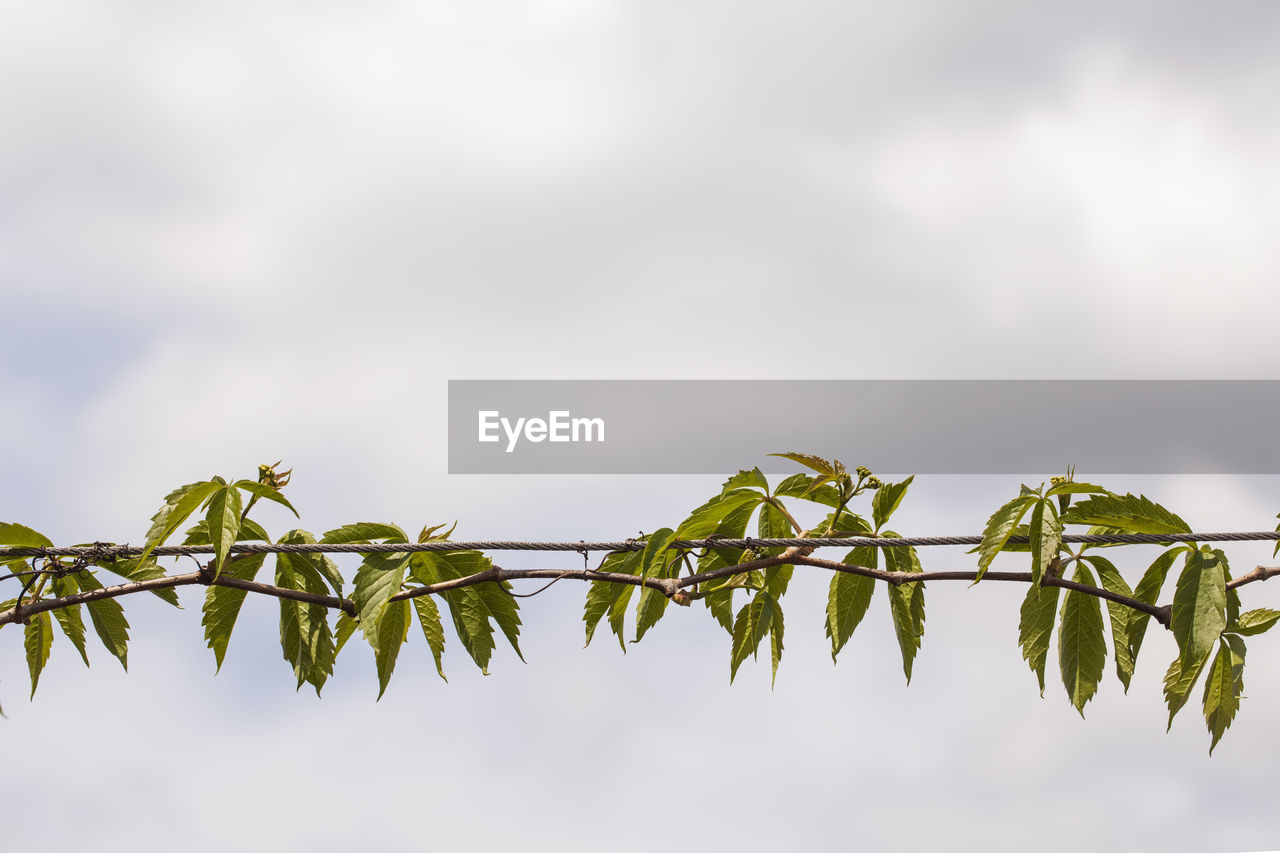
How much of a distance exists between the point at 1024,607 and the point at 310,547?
221cm

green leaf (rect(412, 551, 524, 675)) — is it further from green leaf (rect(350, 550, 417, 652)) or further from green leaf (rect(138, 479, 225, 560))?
green leaf (rect(138, 479, 225, 560))

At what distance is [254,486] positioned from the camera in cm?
292

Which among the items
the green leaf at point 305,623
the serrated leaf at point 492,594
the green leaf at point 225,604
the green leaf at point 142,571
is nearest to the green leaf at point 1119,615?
the serrated leaf at point 492,594

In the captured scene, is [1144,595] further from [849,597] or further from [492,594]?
[492,594]

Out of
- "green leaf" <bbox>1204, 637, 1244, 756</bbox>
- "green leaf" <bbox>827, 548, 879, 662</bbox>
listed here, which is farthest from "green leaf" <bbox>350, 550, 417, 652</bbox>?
"green leaf" <bbox>1204, 637, 1244, 756</bbox>

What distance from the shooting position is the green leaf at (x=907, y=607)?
3090mm

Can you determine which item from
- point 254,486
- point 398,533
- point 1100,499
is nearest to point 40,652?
point 254,486

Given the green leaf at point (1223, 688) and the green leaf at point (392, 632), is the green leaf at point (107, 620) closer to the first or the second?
the green leaf at point (392, 632)

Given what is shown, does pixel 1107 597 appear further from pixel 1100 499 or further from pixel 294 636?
pixel 294 636

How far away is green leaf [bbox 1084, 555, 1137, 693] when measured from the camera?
3.01 m

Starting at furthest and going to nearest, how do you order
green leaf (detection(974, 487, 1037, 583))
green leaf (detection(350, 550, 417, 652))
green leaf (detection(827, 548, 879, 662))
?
green leaf (detection(827, 548, 879, 662)), green leaf (detection(350, 550, 417, 652)), green leaf (detection(974, 487, 1037, 583))

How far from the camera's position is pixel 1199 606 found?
283 centimetres

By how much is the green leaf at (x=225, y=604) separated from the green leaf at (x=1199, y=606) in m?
2.83

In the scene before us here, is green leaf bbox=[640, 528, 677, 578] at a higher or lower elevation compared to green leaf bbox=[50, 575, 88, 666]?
higher
